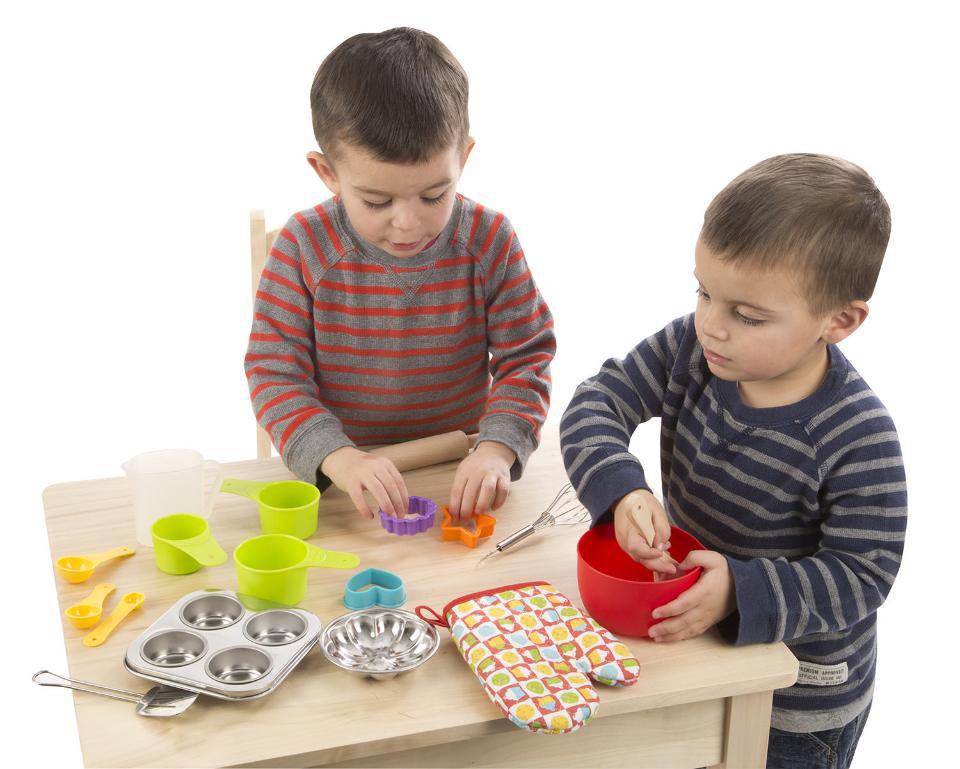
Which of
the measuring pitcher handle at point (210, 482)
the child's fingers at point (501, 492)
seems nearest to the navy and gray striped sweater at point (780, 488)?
the child's fingers at point (501, 492)

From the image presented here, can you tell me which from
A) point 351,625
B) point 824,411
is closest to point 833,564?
point 824,411

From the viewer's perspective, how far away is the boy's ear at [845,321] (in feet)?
4.50

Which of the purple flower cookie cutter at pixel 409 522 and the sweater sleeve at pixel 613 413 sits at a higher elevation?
the sweater sleeve at pixel 613 413

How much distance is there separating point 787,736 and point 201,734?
89 cm

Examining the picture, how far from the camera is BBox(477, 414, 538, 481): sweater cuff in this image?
1714 mm

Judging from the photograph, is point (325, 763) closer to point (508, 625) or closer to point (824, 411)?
point (508, 625)

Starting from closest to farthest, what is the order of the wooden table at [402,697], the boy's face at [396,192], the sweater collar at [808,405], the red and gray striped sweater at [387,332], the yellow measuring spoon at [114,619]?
the wooden table at [402,697]
the yellow measuring spoon at [114,619]
the sweater collar at [808,405]
the boy's face at [396,192]
the red and gray striped sweater at [387,332]

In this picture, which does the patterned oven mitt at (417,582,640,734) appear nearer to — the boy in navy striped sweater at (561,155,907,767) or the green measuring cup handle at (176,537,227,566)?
the boy in navy striped sweater at (561,155,907,767)

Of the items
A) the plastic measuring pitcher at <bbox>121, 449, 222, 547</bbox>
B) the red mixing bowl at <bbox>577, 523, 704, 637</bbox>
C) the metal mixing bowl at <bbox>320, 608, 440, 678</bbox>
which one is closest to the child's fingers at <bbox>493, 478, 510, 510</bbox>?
the red mixing bowl at <bbox>577, 523, 704, 637</bbox>

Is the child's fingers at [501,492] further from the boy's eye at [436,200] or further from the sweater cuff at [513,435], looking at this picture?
the boy's eye at [436,200]

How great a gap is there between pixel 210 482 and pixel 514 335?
1.87 feet

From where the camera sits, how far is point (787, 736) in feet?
5.18

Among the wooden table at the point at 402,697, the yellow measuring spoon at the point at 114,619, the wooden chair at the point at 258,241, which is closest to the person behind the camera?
the wooden table at the point at 402,697

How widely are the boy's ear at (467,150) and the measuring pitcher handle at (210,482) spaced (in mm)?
623
